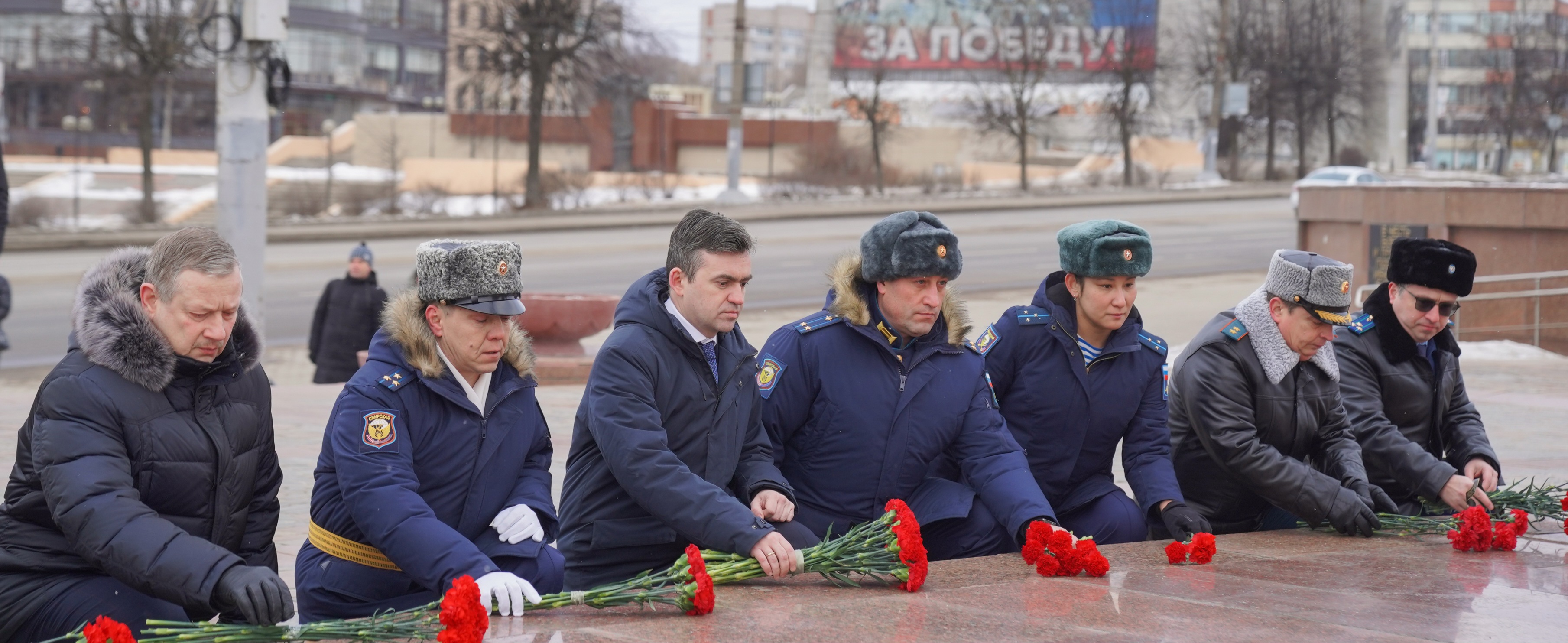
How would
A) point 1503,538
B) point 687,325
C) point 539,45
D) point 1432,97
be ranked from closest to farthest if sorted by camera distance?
point 687,325
point 1503,538
point 539,45
point 1432,97

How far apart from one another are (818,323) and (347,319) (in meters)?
7.45

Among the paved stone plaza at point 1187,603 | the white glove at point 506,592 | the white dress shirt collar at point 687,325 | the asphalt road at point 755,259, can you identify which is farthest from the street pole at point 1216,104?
the white glove at point 506,592

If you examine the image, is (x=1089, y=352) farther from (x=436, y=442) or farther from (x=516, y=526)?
(x=436, y=442)

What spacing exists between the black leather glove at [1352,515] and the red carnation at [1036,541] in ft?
4.44

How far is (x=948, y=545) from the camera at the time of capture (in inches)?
206

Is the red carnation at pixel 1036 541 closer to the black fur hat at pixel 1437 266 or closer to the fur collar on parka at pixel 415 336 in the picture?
the fur collar on parka at pixel 415 336

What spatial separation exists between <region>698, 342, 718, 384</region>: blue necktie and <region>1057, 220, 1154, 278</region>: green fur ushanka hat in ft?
4.62

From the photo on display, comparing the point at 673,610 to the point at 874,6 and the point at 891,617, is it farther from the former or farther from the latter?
the point at 874,6

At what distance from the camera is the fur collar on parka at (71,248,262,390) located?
3742 mm

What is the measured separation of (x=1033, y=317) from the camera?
5.52 metres

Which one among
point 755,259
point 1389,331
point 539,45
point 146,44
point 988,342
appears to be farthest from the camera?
point 539,45

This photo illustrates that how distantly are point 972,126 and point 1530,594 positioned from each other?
56876 millimetres

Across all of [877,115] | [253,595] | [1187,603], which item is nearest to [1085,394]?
[1187,603]

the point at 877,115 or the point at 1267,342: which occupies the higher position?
the point at 877,115
